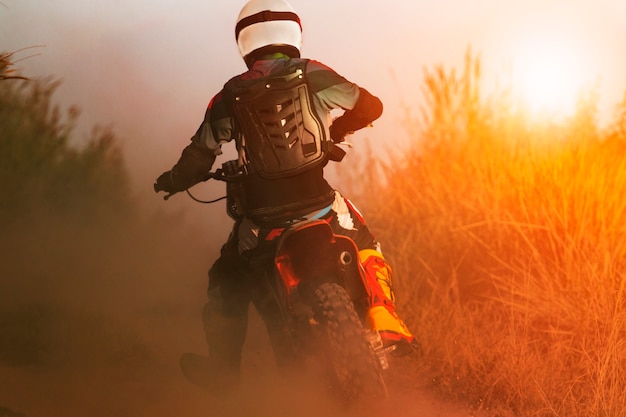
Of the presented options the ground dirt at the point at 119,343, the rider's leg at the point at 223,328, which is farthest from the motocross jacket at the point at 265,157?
the ground dirt at the point at 119,343

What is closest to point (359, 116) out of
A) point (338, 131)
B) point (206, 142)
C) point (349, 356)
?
point (338, 131)

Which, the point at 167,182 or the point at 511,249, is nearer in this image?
the point at 167,182

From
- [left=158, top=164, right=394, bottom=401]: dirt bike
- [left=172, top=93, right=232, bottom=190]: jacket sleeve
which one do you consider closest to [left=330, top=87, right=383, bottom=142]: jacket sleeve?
[left=172, top=93, right=232, bottom=190]: jacket sleeve

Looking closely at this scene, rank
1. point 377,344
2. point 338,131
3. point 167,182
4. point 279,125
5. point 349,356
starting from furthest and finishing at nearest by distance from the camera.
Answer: point 338,131
point 167,182
point 279,125
point 377,344
point 349,356

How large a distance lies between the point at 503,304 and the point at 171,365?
5.36ft

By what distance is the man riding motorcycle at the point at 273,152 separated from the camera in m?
2.65

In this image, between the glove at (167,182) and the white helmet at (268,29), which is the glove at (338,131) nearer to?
the white helmet at (268,29)

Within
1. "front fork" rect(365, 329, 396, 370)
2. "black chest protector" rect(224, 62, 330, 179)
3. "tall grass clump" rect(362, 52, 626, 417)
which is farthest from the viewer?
"tall grass clump" rect(362, 52, 626, 417)

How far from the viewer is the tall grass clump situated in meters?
3.24

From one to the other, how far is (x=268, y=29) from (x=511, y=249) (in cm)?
175

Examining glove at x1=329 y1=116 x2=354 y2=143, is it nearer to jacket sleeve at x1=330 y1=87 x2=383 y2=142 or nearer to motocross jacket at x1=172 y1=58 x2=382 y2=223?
jacket sleeve at x1=330 y1=87 x2=383 y2=142

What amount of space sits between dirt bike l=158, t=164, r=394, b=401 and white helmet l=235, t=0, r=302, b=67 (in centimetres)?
73

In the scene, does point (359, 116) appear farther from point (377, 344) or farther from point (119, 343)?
point (119, 343)

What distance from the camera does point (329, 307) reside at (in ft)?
7.63
